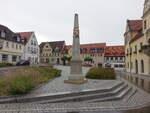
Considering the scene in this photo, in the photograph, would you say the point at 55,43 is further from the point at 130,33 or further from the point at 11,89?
the point at 11,89

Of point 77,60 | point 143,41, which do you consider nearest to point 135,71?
point 143,41

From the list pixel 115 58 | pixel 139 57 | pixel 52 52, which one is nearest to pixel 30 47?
pixel 52 52

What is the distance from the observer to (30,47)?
48.8m

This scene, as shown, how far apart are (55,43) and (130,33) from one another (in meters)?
40.5

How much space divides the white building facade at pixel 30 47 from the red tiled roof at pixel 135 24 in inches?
1154

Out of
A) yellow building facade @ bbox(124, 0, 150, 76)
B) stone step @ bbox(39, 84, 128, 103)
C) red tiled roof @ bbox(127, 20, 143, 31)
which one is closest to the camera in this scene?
stone step @ bbox(39, 84, 128, 103)

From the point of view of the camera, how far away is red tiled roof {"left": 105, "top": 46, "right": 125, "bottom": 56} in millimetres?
56500

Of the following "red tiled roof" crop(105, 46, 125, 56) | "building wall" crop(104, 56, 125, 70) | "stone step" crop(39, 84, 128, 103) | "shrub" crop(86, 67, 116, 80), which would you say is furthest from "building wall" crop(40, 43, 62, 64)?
"stone step" crop(39, 84, 128, 103)

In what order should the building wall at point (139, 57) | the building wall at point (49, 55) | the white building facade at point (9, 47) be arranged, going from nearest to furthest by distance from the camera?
the building wall at point (139, 57) < the white building facade at point (9, 47) < the building wall at point (49, 55)

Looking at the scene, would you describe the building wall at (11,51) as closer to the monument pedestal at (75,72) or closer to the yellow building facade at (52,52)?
the yellow building facade at (52,52)

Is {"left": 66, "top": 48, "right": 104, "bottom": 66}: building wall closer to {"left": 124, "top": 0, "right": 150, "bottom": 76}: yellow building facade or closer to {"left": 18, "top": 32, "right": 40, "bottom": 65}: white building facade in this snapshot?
{"left": 18, "top": 32, "right": 40, "bottom": 65}: white building facade

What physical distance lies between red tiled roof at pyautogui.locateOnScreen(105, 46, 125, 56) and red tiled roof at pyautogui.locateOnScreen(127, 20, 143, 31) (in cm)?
2085

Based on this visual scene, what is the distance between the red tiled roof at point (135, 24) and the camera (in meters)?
35.0

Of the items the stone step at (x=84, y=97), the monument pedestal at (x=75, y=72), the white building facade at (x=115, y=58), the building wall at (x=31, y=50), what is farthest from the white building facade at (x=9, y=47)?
the stone step at (x=84, y=97)
